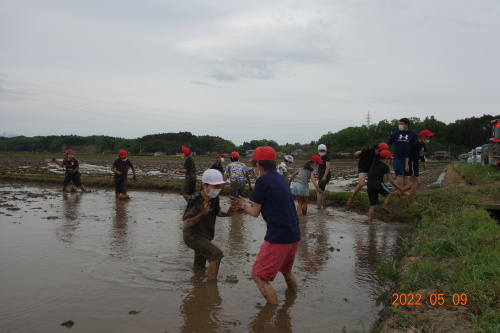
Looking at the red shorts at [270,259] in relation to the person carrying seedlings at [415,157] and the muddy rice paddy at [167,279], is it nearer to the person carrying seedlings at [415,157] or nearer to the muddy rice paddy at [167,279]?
the muddy rice paddy at [167,279]

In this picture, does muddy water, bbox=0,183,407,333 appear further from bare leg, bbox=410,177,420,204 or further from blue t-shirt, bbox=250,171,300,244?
bare leg, bbox=410,177,420,204

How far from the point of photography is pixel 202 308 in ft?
14.8

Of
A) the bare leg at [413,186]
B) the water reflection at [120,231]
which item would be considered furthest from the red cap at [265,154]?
the bare leg at [413,186]

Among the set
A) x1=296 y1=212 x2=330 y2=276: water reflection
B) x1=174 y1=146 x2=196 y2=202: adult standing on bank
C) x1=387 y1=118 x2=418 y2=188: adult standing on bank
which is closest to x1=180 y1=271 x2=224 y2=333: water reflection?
x1=296 y1=212 x2=330 y2=276: water reflection

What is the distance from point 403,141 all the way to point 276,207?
22.4 ft

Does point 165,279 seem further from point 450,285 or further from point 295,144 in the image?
point 295,144

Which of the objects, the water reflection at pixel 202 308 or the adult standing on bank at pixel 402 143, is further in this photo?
the adult standing on bank at pixel 402 143

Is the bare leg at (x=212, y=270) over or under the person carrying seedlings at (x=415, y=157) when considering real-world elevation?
under

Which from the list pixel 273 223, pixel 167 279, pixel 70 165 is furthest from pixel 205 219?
pixel 70 165

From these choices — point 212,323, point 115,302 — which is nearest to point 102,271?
point 115,302

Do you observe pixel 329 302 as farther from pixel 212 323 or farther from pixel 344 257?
pixel 344 257

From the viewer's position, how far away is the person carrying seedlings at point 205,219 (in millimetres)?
5051

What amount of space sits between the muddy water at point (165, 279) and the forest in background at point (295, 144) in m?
56.5

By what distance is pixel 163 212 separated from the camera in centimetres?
1130
